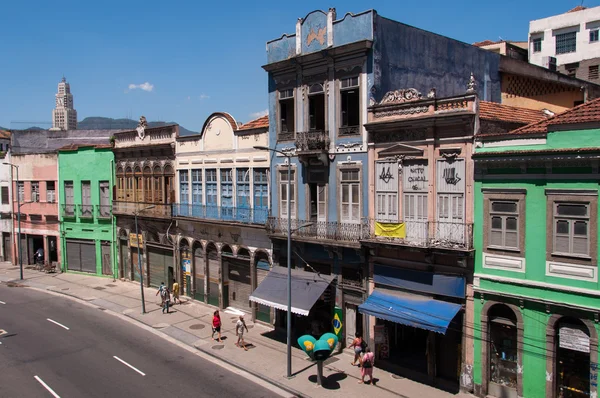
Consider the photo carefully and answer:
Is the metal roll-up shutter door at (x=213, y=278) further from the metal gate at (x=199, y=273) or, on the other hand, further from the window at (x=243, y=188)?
the window at (x=243, y=188)

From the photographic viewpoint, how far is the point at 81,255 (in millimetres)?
40469

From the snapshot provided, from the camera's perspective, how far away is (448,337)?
63.2ft

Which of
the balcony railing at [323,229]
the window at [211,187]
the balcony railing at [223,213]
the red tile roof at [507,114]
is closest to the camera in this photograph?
the red tile roof at [507,114]

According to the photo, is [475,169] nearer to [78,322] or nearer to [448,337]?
[448,337]

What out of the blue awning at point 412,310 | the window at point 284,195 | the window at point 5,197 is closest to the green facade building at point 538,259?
the blue awning at point 412,310

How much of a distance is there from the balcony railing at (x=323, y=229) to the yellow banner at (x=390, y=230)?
2.30ft

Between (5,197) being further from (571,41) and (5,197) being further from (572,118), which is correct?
(571,41)

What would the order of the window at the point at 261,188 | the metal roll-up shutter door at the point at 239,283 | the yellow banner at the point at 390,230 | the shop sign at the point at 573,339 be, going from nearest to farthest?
the shop sign at the point at 573,339, the yellow banner at the point at 390,230, the window at the point at 261,188, the metal roll-up shutter door at the point at 239,283

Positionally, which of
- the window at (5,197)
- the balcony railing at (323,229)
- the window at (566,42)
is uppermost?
the window at (566,42)

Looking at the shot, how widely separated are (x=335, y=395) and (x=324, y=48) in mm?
14135

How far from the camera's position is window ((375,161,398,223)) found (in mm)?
20625

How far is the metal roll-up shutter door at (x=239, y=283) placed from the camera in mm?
27984

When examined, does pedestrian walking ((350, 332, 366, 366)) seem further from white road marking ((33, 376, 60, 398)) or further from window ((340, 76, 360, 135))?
white road marking ((33, 376, 60, 398))

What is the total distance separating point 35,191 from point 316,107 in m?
29.9
